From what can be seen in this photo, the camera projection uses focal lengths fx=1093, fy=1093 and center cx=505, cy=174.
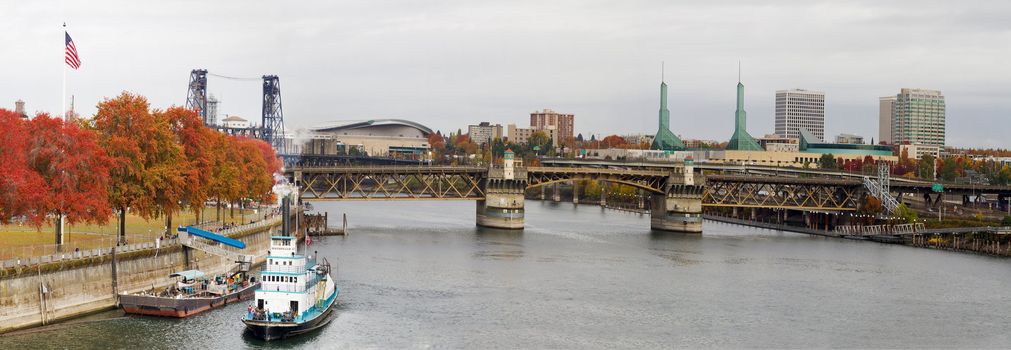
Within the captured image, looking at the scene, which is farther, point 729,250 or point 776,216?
point 776,216

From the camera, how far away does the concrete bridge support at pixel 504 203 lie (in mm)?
155875

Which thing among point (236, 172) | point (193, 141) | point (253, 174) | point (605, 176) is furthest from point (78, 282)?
point (605, 176)

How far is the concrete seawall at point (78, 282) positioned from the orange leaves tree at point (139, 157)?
13.5 ft

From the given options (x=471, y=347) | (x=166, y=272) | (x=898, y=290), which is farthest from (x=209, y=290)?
(x=898, y=290)

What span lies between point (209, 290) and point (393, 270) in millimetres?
24787

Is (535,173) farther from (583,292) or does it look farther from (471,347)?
(471,347)

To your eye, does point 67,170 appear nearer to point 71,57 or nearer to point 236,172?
point 71,57

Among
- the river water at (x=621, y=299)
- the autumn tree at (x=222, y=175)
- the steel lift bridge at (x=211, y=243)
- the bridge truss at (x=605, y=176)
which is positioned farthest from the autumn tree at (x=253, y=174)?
the bridge truss at (x=605, y=176)

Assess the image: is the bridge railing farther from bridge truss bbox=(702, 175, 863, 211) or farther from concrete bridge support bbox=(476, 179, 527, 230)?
concrete bridge support bbox=(476, 179, 527, 230)

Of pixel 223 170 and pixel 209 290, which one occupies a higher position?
pixel 223 170

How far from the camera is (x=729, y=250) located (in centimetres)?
13050

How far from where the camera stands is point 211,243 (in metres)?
89.8

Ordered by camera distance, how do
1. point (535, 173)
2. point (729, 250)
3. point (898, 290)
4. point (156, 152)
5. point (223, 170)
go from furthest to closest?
point (535, 173) < point (729, 250) < point (223, 170) < point (898, 290) < point (156, 152)

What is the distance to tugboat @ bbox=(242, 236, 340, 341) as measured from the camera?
2611 inches
